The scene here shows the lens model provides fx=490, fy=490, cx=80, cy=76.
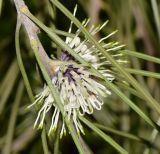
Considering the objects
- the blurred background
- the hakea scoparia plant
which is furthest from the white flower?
the blurred background

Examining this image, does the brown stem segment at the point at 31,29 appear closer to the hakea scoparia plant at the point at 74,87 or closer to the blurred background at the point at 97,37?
the hakea scoparia plant at the point at 74,87

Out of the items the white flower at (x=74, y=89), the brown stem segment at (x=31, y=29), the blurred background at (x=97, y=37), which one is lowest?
the white flower at (x=74, y=89)

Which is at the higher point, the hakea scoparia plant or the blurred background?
the blurred background

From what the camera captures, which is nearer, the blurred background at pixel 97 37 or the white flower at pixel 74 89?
the white flower at pixel 74 89

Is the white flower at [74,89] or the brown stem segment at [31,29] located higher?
the brown stem segment at [31,29]

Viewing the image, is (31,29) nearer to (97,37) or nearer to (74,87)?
(74,87)

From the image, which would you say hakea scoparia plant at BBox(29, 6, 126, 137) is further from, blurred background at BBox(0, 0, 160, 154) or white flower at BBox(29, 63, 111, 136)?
blurred background at BBox(0, 0, 160, 154)

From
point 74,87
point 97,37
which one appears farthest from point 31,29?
point 97,37

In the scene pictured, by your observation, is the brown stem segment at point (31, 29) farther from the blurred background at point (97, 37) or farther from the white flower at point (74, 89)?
the blurred background at point (97, 37)

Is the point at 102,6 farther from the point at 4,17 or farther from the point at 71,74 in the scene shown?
the point at 71,74

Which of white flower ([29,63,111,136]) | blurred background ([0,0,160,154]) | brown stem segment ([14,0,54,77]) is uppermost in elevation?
blurred background ([0,0,160,154])

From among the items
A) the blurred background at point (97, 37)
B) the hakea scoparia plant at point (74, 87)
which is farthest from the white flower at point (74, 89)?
the blurred background at point (97, 37)

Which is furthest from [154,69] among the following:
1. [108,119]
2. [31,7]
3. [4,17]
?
[4,17]

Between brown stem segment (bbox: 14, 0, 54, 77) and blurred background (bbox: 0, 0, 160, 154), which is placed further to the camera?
blurred background (bbox: 0, 0, 160, 154)
